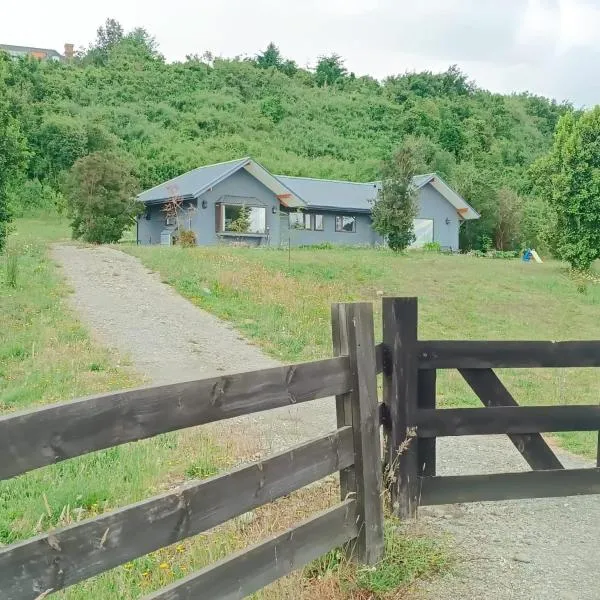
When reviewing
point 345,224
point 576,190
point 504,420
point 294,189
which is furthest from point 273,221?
point 504,420

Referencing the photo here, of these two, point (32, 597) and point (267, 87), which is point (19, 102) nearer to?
point (267, 87)

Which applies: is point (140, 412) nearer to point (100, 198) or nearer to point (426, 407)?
point (426, 407)

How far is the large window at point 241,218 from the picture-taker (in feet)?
116

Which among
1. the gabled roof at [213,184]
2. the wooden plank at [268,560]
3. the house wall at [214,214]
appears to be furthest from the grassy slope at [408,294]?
the gabled roof at [213,184]

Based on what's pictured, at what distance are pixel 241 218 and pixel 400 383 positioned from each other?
32.2m

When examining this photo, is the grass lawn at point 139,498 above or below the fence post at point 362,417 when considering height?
below

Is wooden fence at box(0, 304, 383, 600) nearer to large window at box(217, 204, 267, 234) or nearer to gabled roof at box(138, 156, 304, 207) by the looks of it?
gabled roof at box(138, 156, 304, 207)

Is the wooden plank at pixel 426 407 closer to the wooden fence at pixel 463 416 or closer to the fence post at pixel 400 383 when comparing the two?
the wooden fence at pixel 463 416

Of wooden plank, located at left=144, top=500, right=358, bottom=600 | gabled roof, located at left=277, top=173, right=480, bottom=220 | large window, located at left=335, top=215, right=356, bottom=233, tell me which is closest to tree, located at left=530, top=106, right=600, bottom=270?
gabled roof, located at left=277, top=173, right=480, bottom=220

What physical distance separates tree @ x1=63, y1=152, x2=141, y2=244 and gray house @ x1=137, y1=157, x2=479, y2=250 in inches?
146

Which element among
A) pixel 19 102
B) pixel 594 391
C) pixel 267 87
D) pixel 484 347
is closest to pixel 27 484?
pixel 484 347

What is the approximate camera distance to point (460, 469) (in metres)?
6.25

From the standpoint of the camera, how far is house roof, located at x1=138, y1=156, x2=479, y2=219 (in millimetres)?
35250

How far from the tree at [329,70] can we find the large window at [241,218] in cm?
5755
